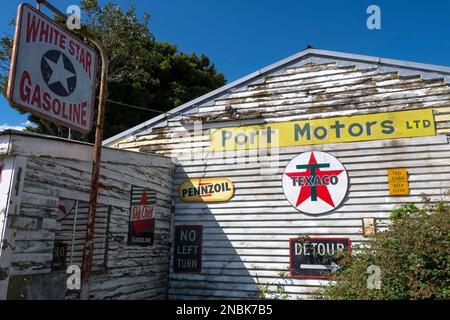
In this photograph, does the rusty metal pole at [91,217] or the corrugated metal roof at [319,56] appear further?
the corrugated metal roof at [319,56]

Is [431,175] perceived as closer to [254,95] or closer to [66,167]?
[254,95]

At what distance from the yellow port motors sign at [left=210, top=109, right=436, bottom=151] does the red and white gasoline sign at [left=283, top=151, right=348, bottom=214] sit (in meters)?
0.48

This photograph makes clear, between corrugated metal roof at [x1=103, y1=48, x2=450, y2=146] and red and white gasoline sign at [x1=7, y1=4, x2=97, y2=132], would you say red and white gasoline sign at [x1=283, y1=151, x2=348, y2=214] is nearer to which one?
corrugated metal roof at [x1=103, y1=48, x2=450, y2=146]

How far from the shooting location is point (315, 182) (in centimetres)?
924

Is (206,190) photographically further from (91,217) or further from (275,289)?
(91,217)

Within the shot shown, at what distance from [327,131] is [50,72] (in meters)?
6.45

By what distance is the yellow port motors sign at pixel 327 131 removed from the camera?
889cm

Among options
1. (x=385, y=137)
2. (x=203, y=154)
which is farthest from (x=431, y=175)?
(x=203, y=154)

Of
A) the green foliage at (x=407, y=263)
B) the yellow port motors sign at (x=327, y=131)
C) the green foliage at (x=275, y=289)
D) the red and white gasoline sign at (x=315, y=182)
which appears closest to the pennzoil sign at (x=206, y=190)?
the yellow port motors sign at (x=327, y=131)

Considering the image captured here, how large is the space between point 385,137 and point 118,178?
246 inches

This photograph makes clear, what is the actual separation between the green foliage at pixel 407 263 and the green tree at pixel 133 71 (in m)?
18.0

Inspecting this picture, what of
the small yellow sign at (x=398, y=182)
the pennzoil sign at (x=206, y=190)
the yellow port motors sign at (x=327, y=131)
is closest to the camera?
the small yellow sign at (x=398, y=182)

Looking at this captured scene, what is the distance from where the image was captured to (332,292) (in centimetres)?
730

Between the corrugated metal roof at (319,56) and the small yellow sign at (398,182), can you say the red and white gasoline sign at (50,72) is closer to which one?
the corrugated metal roof at (319,56)
